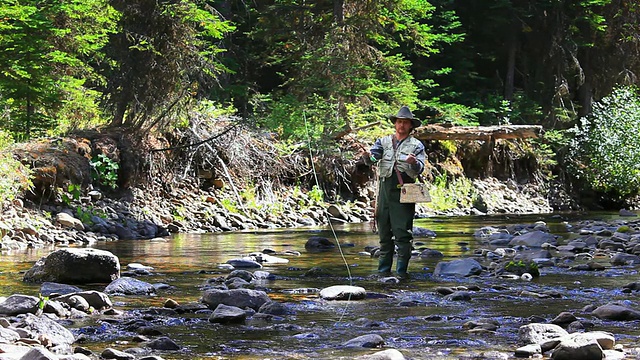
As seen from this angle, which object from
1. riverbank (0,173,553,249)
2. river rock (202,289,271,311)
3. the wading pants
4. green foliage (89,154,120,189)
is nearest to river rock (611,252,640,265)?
the wading pants

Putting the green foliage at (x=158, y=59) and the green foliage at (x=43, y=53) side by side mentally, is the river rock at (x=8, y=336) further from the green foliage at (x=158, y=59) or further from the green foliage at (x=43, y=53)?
the green foliage at (x=158, y=59)

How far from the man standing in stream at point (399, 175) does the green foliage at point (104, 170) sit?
8.94m

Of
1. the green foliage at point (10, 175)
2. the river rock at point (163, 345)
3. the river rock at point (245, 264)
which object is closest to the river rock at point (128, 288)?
the river rock at point (245, 264)

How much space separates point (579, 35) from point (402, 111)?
1013 inches

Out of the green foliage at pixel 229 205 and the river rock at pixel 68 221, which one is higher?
the green foliage at pixel 229 205

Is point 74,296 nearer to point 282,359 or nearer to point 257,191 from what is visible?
point 282,359

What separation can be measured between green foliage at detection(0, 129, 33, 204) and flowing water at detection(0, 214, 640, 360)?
2.52 m

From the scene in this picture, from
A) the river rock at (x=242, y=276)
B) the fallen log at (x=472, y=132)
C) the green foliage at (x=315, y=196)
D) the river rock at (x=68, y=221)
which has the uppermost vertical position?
the fallen log at (x=472, y=132)

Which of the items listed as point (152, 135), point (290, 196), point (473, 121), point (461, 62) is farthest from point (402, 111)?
point (461, 62)

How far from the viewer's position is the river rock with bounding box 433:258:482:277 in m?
9.43

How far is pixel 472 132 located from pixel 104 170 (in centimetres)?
1277

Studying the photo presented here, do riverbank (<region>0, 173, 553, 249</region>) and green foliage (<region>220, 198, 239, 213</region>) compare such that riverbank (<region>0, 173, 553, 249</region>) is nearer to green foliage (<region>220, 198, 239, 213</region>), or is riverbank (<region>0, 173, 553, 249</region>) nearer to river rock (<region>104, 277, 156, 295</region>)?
green foliage (<region>220, 198, 239, 213</region>)

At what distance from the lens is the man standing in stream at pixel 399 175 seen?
9430mm

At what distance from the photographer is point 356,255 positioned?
1216cm
